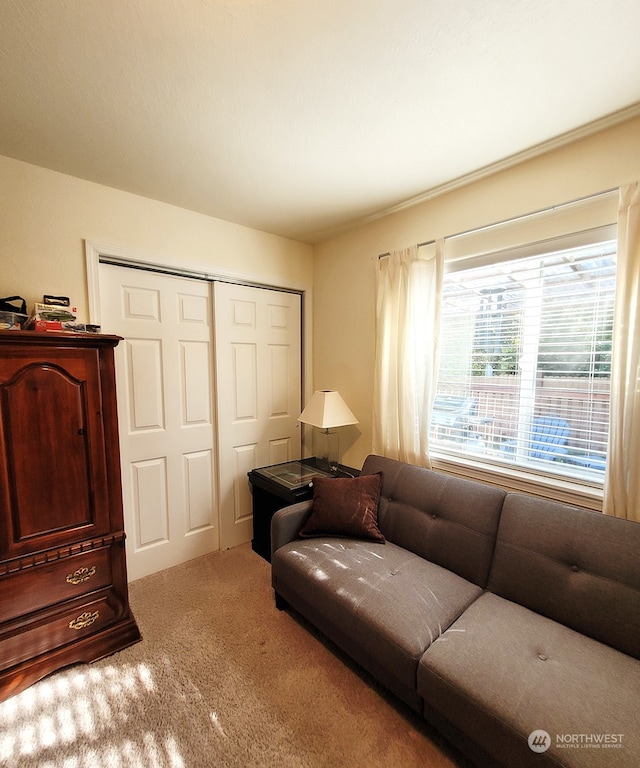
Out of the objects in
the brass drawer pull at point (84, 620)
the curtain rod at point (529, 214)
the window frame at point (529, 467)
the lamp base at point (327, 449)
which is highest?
the curtain rod at point (529, 214)

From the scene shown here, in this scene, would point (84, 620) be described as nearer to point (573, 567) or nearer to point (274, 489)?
point (274, 489)

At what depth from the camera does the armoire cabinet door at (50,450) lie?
4.79 ft

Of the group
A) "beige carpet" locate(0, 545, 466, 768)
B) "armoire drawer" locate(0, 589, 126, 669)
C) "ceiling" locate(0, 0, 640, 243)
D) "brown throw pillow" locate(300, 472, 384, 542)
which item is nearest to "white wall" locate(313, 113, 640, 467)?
"ceiling" locate(0, 0, 640, 243)

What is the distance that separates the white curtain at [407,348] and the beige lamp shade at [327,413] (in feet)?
0.79

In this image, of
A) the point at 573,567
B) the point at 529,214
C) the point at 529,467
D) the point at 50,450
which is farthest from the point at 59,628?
the point at 529,214

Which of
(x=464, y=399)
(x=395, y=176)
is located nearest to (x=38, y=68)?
(x=395, y=176)

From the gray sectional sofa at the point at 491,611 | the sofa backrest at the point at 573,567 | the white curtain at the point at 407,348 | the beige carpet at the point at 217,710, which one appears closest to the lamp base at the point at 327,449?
the white curtain at the point at 407,348

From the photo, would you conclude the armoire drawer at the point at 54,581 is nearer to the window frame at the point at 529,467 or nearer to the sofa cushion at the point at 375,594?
the sofa cushion at the point at 375,594

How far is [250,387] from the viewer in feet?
9.05

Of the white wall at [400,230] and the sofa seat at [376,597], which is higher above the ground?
the white wall at [400,230]

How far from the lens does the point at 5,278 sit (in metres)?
1.74

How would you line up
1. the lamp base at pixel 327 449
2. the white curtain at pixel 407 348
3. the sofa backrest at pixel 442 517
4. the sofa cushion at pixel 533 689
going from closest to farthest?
the sofa cushion at pixel 533 689, the sofa backrest at pixel 442 517, the white curtain at pixel 407 348, the lamp base at pixel 327 449

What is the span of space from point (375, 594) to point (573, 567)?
0.84m

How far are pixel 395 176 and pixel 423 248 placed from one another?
1.56ft
